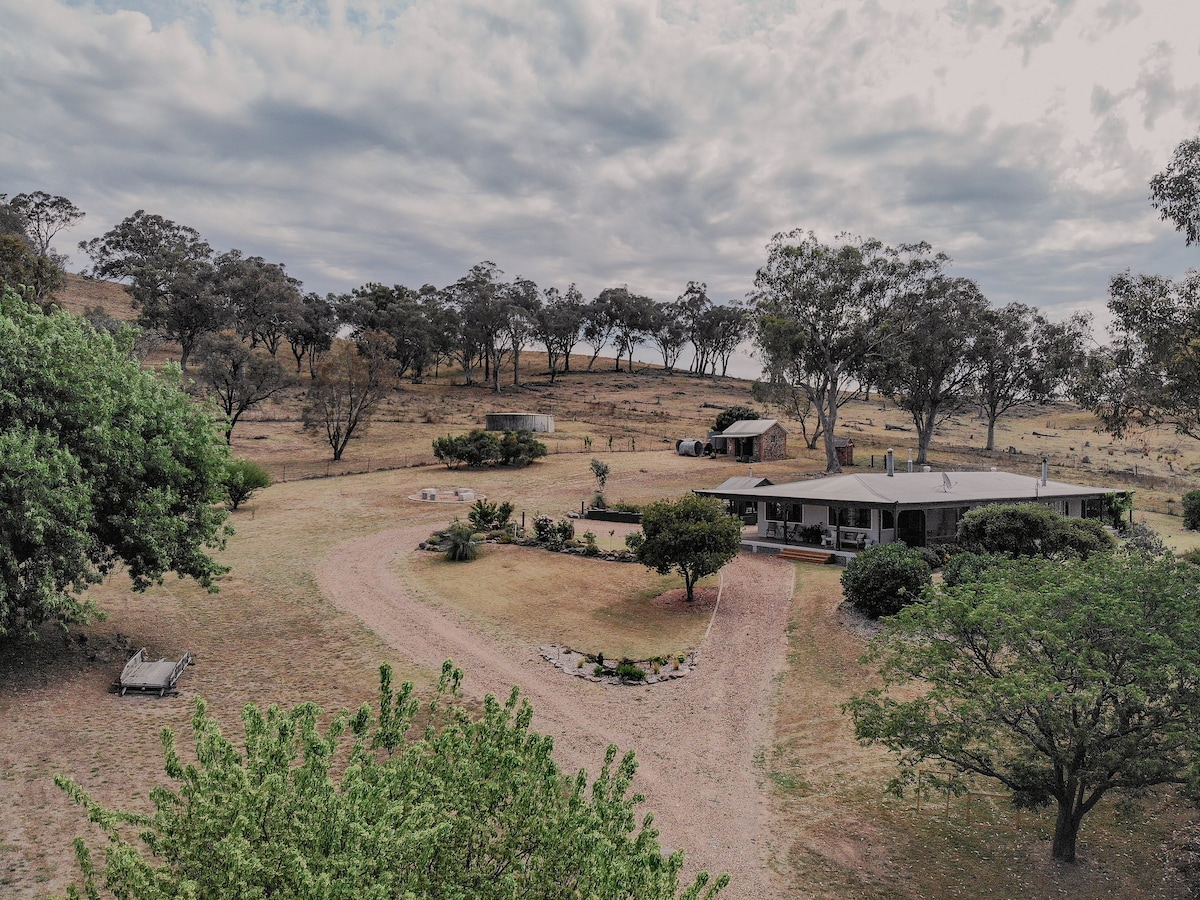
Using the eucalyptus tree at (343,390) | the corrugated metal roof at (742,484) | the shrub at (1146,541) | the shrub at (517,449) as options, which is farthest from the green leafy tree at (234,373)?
the shrub at (1146,541)

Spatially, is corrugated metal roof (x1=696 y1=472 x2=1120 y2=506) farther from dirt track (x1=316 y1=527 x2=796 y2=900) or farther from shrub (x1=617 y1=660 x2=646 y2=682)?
shrub (x1=617 y1=660 x2=646 y2=682)

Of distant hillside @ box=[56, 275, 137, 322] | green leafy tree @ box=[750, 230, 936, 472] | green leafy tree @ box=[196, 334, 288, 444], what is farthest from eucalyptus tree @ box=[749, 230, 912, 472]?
distant hillside @ box=[56, 275, 137, 322]

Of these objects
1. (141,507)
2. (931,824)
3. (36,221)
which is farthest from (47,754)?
(36,221)

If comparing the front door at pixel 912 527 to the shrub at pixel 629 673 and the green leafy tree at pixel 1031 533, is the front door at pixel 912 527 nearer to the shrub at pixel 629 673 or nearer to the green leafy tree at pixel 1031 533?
the green leafy tree at pixel 1031 533

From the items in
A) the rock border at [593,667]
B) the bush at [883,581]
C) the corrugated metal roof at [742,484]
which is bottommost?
the rock border at [593,667]

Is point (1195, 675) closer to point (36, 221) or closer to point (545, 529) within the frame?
point (545, 529)

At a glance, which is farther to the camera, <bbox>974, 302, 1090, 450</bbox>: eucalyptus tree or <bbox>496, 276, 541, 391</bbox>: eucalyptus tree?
<bbox>496, 276, 541, 391</bbox>: eucalyptus tree

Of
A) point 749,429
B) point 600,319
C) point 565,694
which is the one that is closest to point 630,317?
point 600,319
